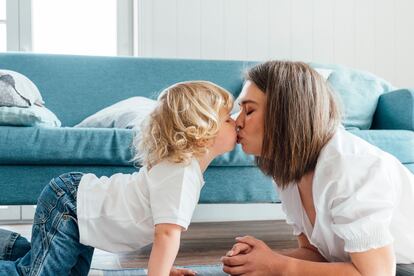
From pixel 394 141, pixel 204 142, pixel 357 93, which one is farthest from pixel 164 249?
pixel 357 93

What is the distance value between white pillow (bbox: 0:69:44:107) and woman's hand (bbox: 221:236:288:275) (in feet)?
3.91

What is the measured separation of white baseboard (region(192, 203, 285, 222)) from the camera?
3053 mm

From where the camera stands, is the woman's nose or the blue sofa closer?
the woman's nose

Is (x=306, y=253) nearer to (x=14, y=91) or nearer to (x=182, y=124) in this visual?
(x=182, y=124)

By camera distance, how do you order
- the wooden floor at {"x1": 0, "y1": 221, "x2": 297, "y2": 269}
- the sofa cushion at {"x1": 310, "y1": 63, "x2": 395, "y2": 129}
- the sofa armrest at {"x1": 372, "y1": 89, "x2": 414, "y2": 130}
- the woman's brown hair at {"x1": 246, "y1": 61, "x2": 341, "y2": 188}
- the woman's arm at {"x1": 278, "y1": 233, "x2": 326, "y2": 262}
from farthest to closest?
1. the sofa cushion at {"x1": 310, "y1": 63, "x2": 395, "y2": 129}
2. the sofa armrest at {"x1": 372, "y1": 89, "x2": 414, "y2": 130}
3. the wooden floor at {"x1": 0, "y1": 221, "x2": 297, "y2": 269}
4. the woman's arm at {"x1": 278, "y1": 233, "x2": 326, "y2": 262}
5. the woman's brown hair at {"x1": 246, "y1": 61, "x2": 341, "y2": 188}

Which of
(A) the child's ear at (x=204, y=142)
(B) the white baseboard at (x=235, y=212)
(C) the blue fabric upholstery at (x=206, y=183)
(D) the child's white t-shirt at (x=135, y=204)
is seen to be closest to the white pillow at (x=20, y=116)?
(C) the blue fabric upholstery at (x=206, y=183)

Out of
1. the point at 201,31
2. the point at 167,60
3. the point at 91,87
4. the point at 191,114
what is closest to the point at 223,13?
the point at 201,31

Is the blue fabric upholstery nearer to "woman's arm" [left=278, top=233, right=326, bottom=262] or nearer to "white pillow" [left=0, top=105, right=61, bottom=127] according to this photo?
"white pillow" [left=0, top=105, right=61, bottom=127]

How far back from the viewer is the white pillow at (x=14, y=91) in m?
1.97

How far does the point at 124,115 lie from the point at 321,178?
1.30 metres

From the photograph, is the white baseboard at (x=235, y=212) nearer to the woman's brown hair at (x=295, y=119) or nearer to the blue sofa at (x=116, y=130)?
the blue sofa at (x=116, y=130)

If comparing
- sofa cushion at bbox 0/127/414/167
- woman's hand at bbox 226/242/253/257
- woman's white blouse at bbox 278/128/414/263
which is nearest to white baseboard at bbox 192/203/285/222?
sofa cushion at bbox 0/127/414/167

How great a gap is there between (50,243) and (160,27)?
218 centimetres

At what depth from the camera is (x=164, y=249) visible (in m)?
1.08
